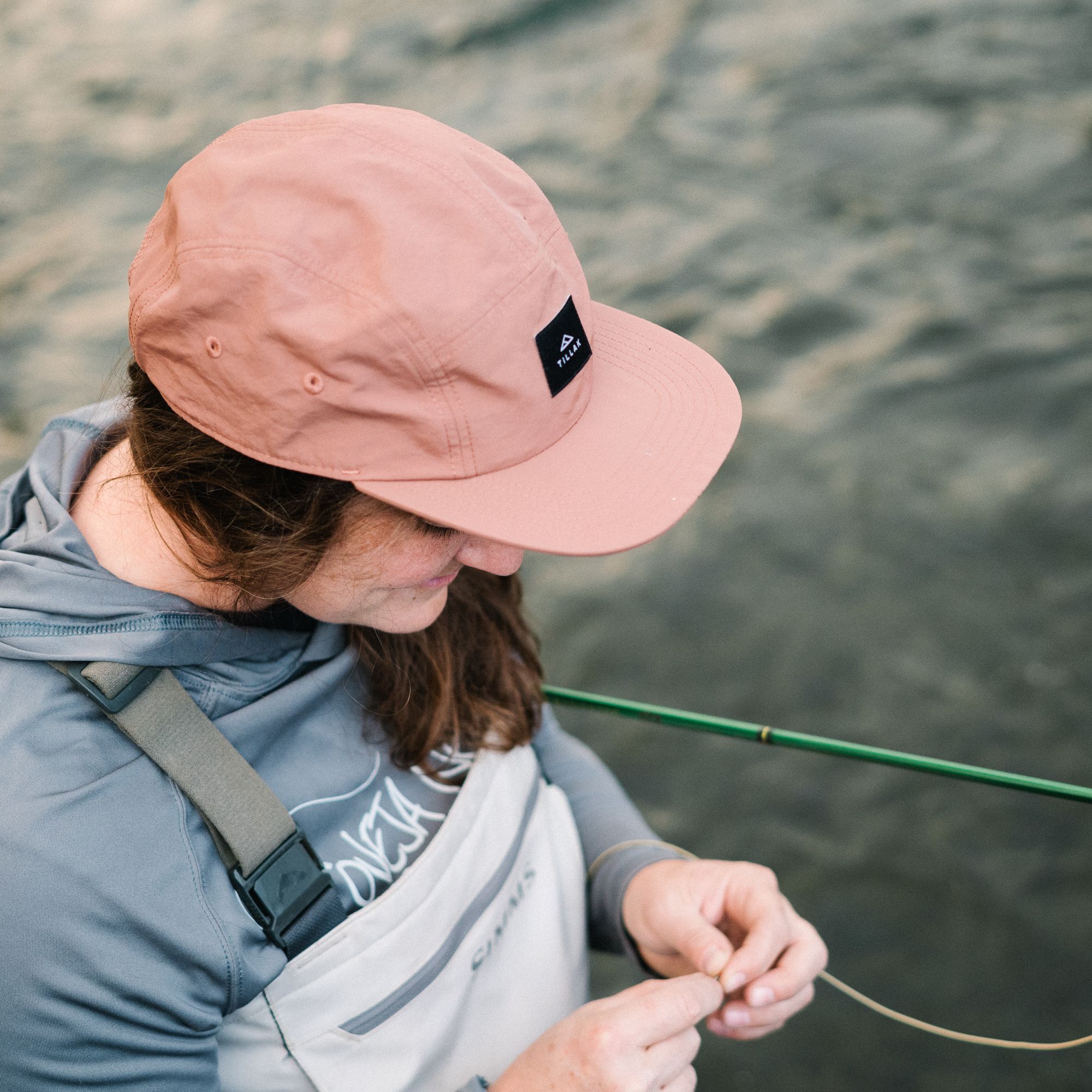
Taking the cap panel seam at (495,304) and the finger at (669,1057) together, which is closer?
the cap panel seam at (495,304)

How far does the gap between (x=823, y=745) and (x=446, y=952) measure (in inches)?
30.2

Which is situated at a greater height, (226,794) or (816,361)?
(226,794)

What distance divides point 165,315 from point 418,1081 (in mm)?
971

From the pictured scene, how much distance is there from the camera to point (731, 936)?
64.1 inches

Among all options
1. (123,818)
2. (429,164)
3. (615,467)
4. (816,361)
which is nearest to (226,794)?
(123,818)

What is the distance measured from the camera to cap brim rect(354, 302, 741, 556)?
3.49ft

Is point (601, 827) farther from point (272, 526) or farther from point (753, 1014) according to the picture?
point (272, 526)

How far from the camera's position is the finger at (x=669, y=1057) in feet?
4.33

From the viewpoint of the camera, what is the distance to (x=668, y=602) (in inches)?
129

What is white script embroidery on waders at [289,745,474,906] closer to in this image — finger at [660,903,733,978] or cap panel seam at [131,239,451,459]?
finger at [660,903,733,978]

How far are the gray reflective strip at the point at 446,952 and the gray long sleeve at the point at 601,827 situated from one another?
0.18 meters

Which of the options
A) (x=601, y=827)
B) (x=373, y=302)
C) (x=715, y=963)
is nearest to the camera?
(x=373, y=302)

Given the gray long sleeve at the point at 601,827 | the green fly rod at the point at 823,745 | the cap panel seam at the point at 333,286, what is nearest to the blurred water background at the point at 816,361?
the green fly rod at the point at 823,745

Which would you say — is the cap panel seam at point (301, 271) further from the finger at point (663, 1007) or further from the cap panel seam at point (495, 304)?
the finger at point (663, 1007)
